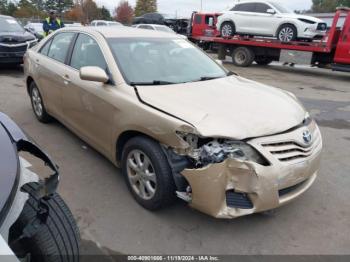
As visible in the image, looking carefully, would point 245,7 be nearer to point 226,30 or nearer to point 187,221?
point 226,30

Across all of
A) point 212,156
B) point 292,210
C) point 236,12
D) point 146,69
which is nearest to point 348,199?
point 292,210

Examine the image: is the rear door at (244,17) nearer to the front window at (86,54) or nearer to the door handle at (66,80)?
the front window at (86,54)

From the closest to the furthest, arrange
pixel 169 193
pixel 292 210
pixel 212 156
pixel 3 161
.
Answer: pixel 3 161 < pixel 212 156 < pixel 169 193 < pixel 292 210

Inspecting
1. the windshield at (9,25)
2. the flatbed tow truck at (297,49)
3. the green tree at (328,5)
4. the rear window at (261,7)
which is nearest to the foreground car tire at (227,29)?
the flatbed tow truck at (297,49)

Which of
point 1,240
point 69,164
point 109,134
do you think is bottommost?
point 69,164

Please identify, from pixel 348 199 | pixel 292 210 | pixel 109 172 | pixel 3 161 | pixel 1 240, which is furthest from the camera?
pixel 109 172

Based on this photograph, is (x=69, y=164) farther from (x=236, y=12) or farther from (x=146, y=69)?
(x=236, y=12)

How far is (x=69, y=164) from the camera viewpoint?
4078mm

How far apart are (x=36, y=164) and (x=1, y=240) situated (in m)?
2.10

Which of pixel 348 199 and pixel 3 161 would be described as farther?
pixel 348 199

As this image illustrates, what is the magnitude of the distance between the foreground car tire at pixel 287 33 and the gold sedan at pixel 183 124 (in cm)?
981

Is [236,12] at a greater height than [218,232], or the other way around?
[236,12]

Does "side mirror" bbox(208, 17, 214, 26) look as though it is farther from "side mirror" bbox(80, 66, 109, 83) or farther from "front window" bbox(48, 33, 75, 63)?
"side mirror" bbox(80, 66, 109, 83)

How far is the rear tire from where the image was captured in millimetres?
14266
